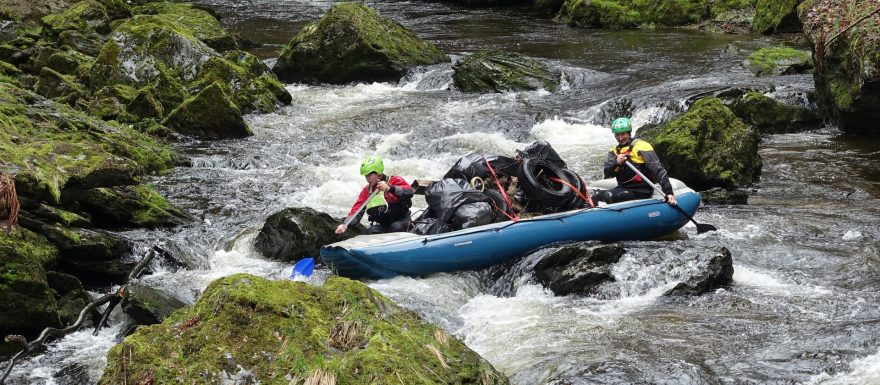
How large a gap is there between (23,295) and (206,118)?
23.2 feet

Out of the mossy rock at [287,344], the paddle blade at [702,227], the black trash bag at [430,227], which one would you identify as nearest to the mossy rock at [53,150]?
the black trash bag at [430,227]

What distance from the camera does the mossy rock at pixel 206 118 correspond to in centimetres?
1308

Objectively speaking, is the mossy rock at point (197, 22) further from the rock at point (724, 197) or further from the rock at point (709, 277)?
the rock at point (709, 277)

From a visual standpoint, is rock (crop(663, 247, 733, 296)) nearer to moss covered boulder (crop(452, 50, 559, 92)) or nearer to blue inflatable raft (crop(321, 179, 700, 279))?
blue inflatable raft (crop(321, 179, 700, 279))

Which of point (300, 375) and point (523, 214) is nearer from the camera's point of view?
point (300, 375)

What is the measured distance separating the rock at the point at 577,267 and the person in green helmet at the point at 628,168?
133cm

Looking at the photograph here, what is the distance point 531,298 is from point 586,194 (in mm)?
1700

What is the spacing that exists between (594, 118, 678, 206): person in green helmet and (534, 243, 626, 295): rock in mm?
1334

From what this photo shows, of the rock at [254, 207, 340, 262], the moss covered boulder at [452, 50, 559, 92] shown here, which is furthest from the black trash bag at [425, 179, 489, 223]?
the moss covered boulder at [452, 50, 559, 92]

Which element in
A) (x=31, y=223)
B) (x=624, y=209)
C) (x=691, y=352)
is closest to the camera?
(x=691, y=352)

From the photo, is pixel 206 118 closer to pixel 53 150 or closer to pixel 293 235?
pixel 53 150

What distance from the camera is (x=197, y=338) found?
427cm

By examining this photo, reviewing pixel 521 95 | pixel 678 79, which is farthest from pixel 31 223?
pixel 678 79

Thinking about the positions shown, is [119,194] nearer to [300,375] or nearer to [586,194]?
[586,194]
